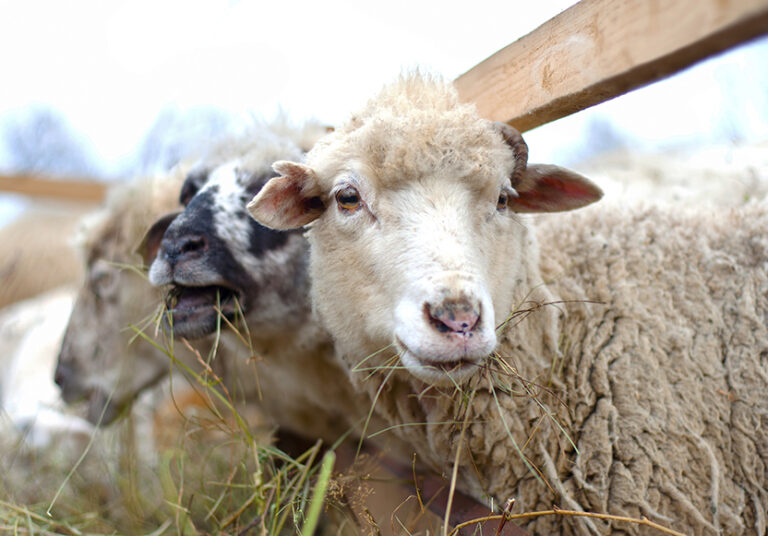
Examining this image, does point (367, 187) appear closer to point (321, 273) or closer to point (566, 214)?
point (321, 273)

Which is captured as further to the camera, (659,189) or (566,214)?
(659,189)

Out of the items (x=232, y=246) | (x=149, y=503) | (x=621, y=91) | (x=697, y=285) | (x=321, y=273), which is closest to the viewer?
(x=621, y=91)

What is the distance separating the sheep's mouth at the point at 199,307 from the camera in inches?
86.1

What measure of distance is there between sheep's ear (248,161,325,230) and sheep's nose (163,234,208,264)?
1.54 feet

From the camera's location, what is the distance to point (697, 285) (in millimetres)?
1974

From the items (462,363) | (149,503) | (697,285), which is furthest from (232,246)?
(697,285)

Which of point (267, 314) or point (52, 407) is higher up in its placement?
point (267, 314)

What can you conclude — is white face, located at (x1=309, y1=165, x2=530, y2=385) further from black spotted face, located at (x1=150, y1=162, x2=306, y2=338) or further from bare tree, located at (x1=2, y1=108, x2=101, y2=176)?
bare tree, located at (x1=2, y1=108, x2=101, y2=176)

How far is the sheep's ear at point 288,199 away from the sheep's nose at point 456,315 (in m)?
0.70

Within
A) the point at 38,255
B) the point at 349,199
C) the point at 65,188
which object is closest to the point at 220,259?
the point at 349,199

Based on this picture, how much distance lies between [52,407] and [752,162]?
4540mm

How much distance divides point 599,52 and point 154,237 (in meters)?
2.05

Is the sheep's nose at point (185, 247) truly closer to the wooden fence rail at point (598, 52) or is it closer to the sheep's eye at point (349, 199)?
the sheep's eye at point (349, 199)

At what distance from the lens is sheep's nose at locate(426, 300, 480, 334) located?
4.42 feet
